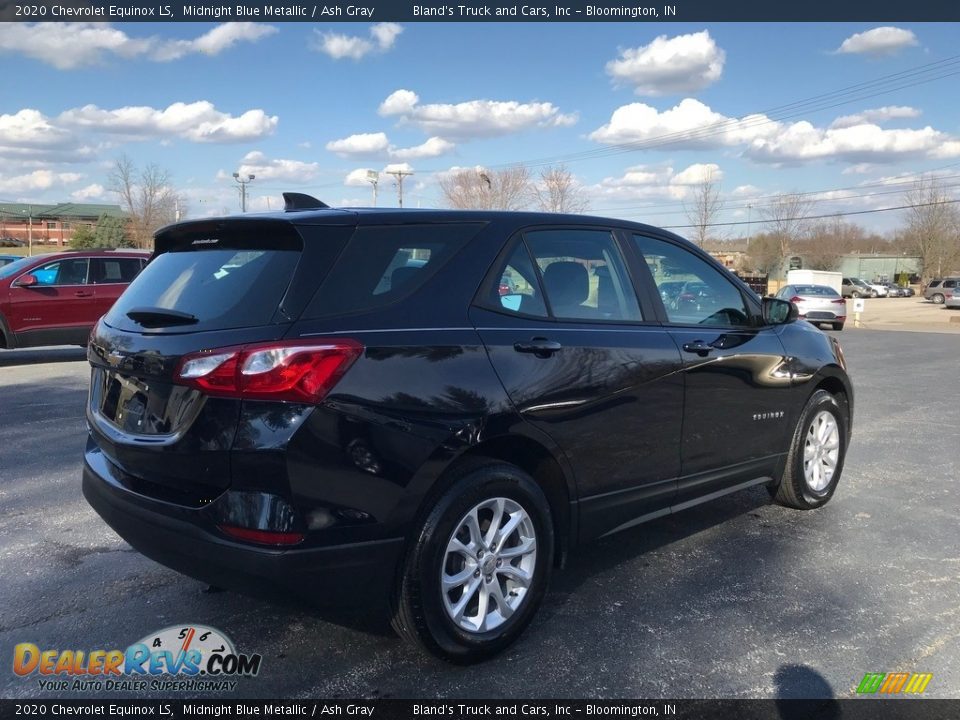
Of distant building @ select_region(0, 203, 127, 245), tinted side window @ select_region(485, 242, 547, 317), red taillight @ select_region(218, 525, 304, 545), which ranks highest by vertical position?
distant building @ select_region(0, 203, 127, 245)

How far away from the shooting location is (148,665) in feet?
10.4

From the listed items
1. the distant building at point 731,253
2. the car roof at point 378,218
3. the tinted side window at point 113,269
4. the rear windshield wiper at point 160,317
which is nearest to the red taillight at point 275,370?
the rear windshield wiper at point 160,317

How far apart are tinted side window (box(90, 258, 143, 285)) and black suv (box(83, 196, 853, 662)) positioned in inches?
406

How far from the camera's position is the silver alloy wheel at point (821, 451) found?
5.12 metres

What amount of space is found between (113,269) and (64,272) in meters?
0.73

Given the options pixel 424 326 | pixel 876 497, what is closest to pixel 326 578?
pixel 424 326

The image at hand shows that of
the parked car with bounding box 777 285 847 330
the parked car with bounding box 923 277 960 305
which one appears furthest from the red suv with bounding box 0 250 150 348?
the parked car with bounding box 923 277 960 305

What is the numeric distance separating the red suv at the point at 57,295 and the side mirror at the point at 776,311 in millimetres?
10646

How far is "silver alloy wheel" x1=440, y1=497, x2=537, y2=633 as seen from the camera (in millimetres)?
3066

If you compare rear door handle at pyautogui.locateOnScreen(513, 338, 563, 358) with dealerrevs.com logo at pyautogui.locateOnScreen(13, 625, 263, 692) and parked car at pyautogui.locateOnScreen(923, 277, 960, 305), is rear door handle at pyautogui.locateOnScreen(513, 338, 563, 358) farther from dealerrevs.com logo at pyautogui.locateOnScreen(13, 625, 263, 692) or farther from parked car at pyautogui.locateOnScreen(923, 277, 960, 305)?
parked car at pyautogui.locateOnScreen(923, 277, 960, 305)

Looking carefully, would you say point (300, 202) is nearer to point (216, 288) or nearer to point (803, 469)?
point (216, 288)

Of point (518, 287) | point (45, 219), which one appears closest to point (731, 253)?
point (45, 219)

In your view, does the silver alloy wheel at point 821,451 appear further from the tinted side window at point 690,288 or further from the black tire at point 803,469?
the tinted side window at point 690,288

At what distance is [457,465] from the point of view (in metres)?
3.04
